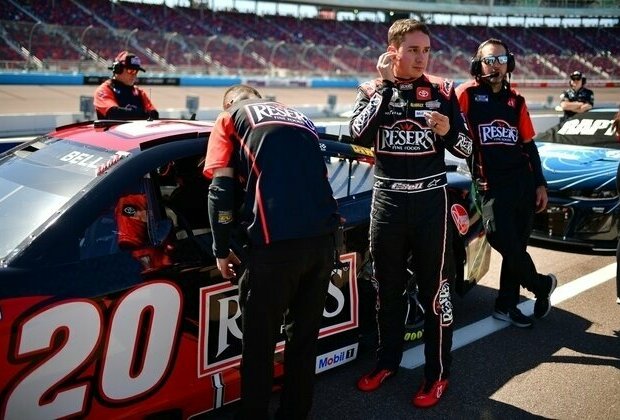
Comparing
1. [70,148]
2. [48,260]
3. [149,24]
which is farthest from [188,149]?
[149,24]

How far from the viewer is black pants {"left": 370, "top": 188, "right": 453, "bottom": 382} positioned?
2.99 metres

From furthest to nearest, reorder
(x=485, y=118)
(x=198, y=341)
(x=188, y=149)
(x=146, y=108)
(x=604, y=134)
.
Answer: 1. (x=604, y=134)
2. (x=146, y=108)
3. (x=485, y=118)
4. (x=188, y=149)
5. (x=198, y=341)

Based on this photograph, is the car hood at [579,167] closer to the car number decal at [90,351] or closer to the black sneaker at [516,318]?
the black sneaker at [516,318]

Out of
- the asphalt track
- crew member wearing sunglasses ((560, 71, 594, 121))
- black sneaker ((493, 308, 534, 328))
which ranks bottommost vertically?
the asphalt track

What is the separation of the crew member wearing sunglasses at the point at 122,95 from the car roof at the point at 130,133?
7.79 ft

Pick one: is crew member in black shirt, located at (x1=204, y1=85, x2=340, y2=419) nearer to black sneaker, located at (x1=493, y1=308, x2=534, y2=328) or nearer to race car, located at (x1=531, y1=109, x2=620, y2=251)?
black sneaker, located at (x1=493, y1=308, x2=534, y2=328)

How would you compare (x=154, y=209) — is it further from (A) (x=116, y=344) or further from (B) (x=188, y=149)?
(A) (x=116, y=344)

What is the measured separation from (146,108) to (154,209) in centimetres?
363

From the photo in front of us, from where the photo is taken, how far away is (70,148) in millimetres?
2910

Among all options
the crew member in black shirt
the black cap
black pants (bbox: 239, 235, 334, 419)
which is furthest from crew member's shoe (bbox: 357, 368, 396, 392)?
the black cap

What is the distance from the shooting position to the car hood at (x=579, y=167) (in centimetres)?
573

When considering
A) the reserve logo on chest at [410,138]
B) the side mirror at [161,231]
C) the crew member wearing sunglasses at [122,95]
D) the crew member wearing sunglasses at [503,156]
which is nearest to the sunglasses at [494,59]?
the crew member wearing sunglasses at [503,156]

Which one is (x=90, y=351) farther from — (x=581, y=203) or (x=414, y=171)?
(x=581, y=203)

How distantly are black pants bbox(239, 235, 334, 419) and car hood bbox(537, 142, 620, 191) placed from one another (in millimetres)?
4000
